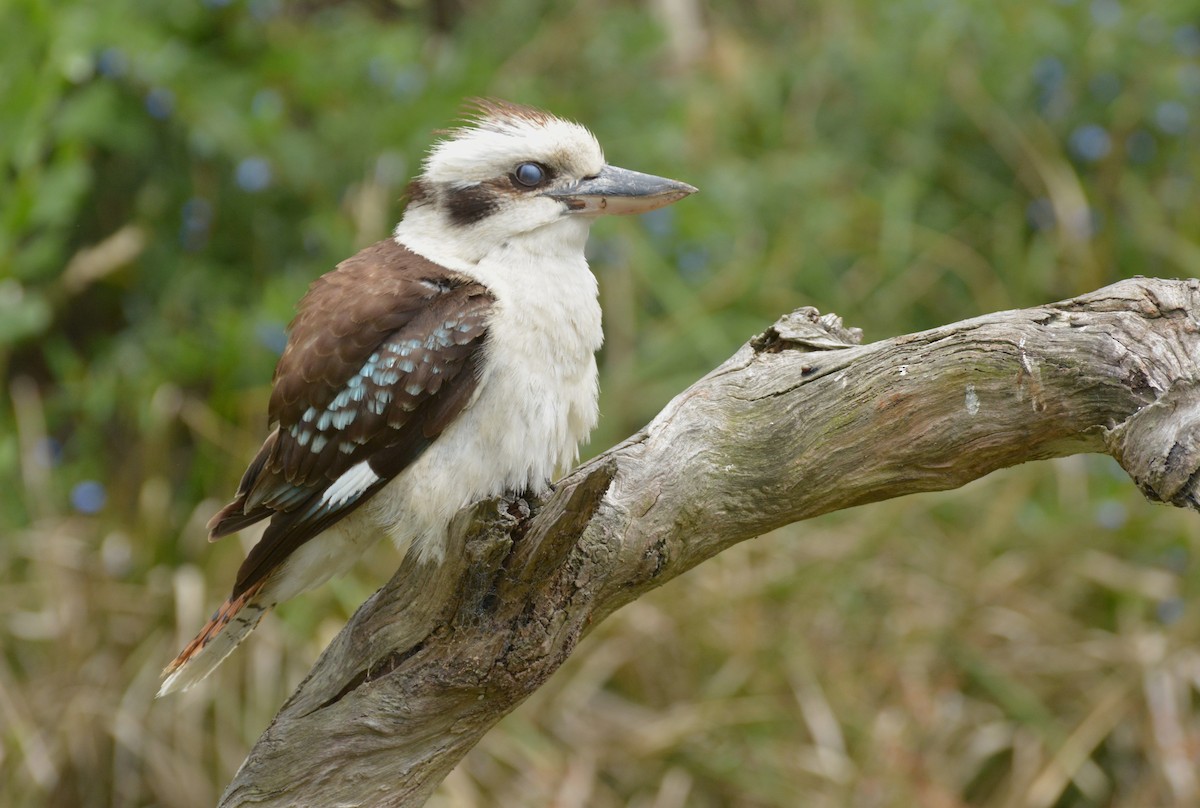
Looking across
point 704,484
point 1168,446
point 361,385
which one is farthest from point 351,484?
point 1168,446

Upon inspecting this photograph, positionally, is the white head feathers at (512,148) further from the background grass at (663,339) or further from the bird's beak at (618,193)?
the background grass at (663,339)

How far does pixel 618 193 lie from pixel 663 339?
216cm

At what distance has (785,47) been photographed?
6.82m

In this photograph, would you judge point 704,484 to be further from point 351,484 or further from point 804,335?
point 351,484

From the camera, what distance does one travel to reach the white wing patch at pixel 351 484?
2.52m

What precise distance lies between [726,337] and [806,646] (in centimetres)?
126

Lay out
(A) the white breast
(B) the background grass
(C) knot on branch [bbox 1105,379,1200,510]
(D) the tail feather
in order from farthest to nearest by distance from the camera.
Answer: (B) the background grass < (D) the tail feather < (A) the white breast < (C) knot on branch [bbox 1105,379,1200,510]

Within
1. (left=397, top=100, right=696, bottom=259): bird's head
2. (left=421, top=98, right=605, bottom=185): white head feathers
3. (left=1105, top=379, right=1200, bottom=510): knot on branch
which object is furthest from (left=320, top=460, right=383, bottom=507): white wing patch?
(left=1105, top=379, right=1200, bottom=510): knot on branch

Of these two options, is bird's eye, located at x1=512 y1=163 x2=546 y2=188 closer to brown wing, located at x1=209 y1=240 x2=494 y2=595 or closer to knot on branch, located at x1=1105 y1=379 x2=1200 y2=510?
brown wing, located at x1=209 y1=240 x2=494 y2=595

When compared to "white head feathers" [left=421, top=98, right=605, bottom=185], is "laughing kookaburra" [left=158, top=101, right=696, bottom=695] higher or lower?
lower

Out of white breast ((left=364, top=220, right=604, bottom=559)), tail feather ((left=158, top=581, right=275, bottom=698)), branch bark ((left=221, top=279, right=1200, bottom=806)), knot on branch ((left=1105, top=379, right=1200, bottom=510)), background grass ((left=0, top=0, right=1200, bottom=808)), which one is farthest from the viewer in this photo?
background grass ((left=0, top=0, right=1200, bottom=808))

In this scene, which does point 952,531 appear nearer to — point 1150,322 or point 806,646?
point 806,646

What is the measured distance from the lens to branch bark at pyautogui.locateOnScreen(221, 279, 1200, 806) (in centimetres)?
213

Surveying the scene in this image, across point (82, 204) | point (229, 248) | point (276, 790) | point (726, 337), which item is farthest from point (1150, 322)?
point (82, 204)
